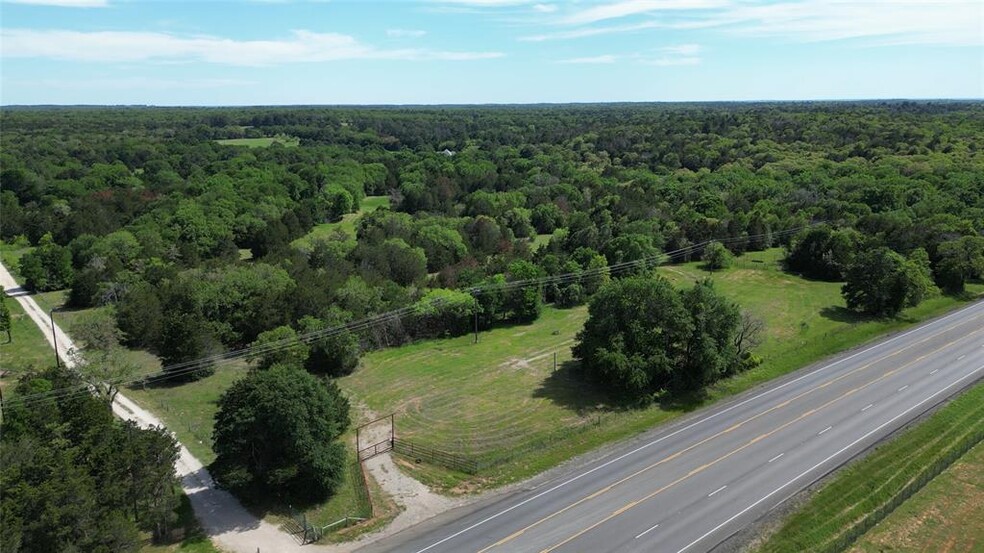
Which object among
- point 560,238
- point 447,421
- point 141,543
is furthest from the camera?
point 560,238

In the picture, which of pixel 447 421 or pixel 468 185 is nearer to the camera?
pixel 447 421

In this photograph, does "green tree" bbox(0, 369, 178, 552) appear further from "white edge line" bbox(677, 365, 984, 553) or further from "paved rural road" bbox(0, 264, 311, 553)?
"white edge line" bbox(677, 365, 984, 553)

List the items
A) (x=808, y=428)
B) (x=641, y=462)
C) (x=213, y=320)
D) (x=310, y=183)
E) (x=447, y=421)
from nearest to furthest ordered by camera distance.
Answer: (x=641, y=462) → (x=808, y=428) → (x=447, y=421) → (x=213, y=320) → (x=310, y=183)

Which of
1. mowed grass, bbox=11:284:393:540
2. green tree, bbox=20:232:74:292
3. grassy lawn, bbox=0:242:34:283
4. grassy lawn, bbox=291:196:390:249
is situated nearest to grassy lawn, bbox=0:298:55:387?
mowed grass, bbox=11:284:393:540

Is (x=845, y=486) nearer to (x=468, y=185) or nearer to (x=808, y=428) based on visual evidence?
(x=808, y=428)

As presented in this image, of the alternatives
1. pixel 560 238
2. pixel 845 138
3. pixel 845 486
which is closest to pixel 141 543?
pixel 845 486

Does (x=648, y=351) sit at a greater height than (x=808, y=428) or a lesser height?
greater
